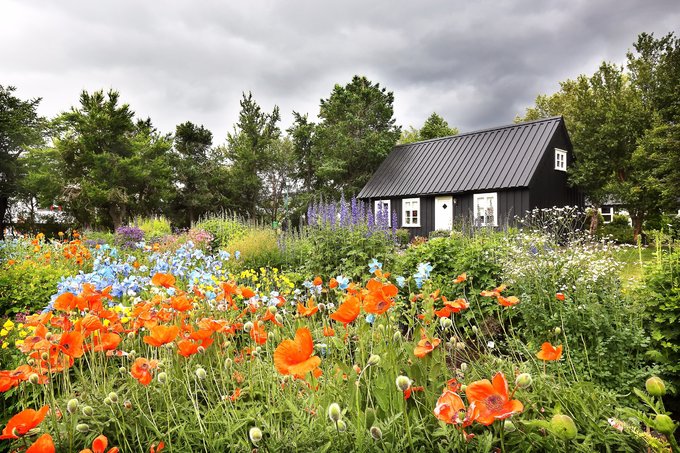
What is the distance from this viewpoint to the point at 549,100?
26.0 meters

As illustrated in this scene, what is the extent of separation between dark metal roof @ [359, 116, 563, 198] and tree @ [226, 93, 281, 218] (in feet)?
37.4

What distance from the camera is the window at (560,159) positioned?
50.8ft

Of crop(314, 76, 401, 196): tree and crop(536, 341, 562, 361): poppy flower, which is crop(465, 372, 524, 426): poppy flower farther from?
crop(314, 76, 401, 196): tree

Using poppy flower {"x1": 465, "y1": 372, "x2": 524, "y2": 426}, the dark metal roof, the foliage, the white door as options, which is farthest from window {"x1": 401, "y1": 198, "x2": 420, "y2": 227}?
poppy flower {"x1": 465, "y1": 372, "x2": 524, "y2": 426}

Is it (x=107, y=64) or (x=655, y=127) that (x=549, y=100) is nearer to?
(x=655, y=127)

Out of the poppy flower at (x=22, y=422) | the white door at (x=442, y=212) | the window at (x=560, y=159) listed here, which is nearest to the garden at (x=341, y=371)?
the poppy flower at (x=22, y=422)

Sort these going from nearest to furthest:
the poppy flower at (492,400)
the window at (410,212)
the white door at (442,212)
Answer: the poppy flower at (492,400), the white door at (442,212), the window at (410,212)

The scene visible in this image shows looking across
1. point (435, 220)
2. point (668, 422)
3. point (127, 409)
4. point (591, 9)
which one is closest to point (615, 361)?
point (668, 422)

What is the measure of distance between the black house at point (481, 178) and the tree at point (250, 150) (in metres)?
11.5

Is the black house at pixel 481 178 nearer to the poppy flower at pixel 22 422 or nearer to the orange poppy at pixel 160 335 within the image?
the orange poppy at pixel 160 335

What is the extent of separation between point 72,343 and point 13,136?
1087 inches

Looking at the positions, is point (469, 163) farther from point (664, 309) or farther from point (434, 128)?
point (664, 309)

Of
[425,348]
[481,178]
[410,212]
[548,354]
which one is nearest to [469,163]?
[481,178]

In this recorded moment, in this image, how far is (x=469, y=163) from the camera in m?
15.9
